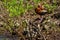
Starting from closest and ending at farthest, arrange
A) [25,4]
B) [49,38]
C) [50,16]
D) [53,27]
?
[49,38], [53,27], [50,16], [25,4]

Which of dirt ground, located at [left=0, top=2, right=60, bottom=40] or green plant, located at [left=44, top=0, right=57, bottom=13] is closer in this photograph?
dirt ground, located at [left=0, top=2, right=60, bottom=40]

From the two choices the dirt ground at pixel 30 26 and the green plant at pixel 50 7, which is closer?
the dirt ground at pixel 30 26

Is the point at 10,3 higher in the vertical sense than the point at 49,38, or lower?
higher

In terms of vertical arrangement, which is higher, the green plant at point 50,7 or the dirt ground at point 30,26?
the green plant at point 50,7

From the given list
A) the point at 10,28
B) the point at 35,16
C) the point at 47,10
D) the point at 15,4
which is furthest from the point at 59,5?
the point at 10,28

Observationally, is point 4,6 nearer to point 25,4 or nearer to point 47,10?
point 25,4

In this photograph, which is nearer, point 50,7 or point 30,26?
point 30,26

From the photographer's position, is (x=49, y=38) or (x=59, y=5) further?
(x=59, y=5)

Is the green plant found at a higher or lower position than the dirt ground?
higher
